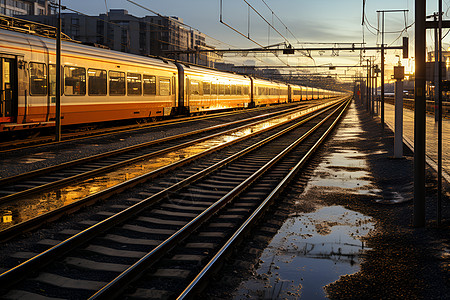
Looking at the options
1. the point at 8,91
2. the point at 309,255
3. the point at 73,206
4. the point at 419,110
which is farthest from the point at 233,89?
the point at 309,255

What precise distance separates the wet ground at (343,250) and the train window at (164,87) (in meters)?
15.1

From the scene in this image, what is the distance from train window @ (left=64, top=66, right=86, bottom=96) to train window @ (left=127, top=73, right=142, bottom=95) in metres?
3.37

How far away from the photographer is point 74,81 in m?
17.7

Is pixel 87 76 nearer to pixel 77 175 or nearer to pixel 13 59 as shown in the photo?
pixel 13 59

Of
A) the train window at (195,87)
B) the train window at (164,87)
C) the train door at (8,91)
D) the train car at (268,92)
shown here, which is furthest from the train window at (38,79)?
the train car at (268,92)

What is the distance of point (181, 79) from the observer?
92.8 ft

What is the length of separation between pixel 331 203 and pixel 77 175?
5666mm

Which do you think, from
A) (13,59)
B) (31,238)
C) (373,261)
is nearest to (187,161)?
(13,59)

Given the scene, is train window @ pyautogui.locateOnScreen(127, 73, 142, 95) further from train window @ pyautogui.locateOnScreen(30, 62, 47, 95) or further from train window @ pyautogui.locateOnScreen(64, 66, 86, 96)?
train window @ pyautogui.locateOnScreen(30, 62, 47, 95)

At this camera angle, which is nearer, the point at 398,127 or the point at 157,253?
the point at 157,253

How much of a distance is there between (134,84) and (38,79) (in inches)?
255

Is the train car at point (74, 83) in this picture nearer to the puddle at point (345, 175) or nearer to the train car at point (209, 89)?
the train car at point (209, 89)

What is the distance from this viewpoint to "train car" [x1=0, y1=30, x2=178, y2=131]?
14.5m

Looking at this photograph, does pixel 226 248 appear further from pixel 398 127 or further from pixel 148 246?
pixel 398 127
